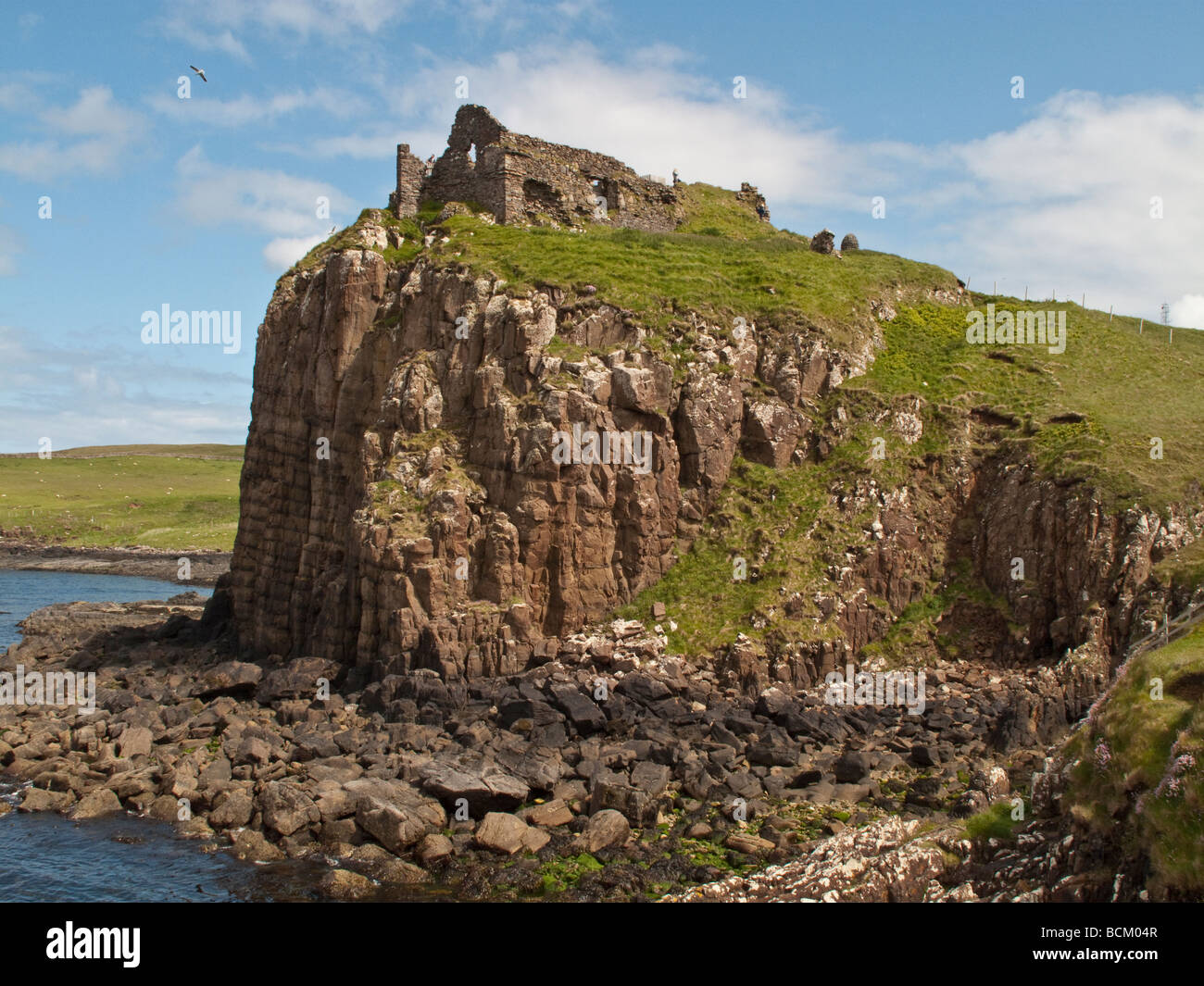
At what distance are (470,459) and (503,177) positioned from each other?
20143 millimetres

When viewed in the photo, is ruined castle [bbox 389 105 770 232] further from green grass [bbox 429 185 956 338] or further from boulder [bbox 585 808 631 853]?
boulder [bbox 585 808 631 853]

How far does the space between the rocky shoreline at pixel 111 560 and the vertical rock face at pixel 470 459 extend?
54039 millimetres

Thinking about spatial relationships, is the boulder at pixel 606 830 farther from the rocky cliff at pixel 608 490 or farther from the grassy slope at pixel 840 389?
the grassy slope at pixel 840 389

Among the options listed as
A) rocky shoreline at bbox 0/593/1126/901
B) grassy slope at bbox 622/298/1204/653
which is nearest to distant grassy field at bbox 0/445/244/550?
rocky shoreline at bbox 0/593/1126/901

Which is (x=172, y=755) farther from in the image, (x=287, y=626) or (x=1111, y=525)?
(x=1111, y=525)

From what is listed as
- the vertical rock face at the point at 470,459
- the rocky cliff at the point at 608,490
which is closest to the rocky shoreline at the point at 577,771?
the rocky cliff at the point at 608,490

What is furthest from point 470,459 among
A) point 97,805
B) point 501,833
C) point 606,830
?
point 606,830

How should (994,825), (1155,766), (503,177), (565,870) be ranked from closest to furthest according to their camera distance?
(1155,766) < (994,825) < (565,870) < (503,177)

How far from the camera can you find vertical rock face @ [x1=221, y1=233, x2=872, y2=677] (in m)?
41.0

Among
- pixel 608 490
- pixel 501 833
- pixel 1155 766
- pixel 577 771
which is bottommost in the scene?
pixel 501 833

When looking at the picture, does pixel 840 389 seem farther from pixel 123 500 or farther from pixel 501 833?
pixel 123 500

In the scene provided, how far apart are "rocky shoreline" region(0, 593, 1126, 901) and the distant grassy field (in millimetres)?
90576

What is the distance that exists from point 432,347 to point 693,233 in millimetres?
23882

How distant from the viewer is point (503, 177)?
55.4m
